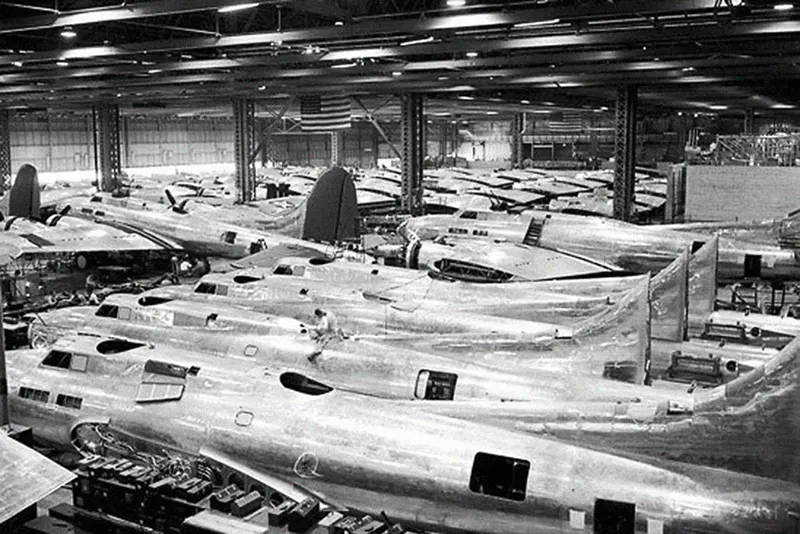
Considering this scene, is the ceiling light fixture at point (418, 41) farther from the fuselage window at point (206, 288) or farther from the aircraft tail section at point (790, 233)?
the aircraft tail section at point (790, 233)

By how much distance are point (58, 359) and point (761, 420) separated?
12737 millimetres

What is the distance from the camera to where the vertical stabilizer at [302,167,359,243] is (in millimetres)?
33219

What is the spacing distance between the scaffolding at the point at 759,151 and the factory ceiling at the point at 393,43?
9.71ft

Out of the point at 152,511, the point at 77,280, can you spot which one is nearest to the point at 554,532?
the point at 152,511

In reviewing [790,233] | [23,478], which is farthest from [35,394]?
[790,233]

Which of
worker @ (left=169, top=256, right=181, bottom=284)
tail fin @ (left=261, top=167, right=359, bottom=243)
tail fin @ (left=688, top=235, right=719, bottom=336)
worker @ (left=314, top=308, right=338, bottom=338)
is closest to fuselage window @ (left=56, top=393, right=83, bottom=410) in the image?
worker @ (left=314, top=308, right=338, bottom=338)

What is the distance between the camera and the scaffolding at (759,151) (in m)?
38.4

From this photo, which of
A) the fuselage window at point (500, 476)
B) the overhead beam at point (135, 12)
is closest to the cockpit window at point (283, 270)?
the overhead beam at point (135, 12)

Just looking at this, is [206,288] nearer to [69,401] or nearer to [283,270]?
[283,270]

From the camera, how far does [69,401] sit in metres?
15.8

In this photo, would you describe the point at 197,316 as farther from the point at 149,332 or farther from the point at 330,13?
the point at 330,13

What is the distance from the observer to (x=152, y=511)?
12.4 m

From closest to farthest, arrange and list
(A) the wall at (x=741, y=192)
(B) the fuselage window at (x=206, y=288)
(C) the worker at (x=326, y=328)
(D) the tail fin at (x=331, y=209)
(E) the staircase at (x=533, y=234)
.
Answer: (C) the worker at (x=326, y=328) < (B) the fuselage window at (x=206, y=288) < (D) the tail fin at (x=331, y=209) < (E) the staircase at (x=533, y=234) < (A) the wall at (x=741, y=192)

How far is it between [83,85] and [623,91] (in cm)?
2879
